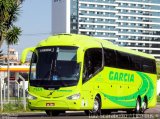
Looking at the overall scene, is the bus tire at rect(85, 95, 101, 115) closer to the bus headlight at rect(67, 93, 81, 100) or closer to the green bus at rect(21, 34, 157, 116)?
the green bus at rect(21, 34, 157, 116)

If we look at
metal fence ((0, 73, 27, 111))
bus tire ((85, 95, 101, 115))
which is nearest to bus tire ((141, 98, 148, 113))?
bus tire ((85, 95, 101, 115))

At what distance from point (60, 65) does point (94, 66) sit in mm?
1850

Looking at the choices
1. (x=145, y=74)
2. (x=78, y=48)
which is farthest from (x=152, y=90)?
(x=78, y=48)

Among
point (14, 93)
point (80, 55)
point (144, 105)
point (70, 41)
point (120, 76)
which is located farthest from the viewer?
point (14, 93)

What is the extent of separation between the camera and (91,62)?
2112 centimetres

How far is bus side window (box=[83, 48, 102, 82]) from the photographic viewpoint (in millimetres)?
20688

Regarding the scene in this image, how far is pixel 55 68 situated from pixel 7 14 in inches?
368

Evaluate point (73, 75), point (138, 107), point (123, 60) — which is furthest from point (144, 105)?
point (73, 75)

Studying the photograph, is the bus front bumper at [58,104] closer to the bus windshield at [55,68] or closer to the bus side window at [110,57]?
the bus windshield at [55,68]

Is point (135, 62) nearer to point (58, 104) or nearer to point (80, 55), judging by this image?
point (80, 55)

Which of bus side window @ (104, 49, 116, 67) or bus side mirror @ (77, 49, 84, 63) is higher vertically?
bus side mirror @ (77, 49, 84, 63)

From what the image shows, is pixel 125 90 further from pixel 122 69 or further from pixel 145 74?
pixel 145 74

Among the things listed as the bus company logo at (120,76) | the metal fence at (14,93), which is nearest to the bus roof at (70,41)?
the bus company logo at (120,76)

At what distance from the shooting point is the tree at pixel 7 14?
1112 inches
